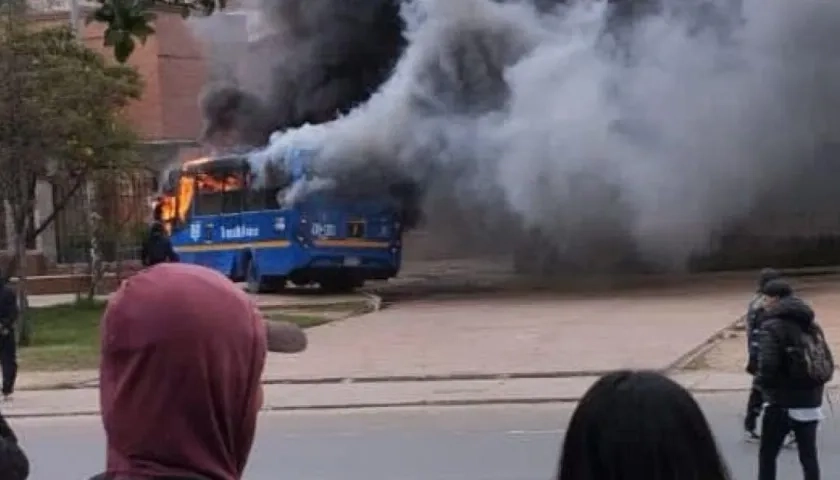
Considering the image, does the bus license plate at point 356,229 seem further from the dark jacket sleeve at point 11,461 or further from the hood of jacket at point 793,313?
the dark jacket sleeve at point 11,461

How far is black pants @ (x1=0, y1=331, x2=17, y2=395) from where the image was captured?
579 inches

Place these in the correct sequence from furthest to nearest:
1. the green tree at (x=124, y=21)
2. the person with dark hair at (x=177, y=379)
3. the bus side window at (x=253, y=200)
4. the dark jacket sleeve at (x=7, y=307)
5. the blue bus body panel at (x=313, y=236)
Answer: the bus side window at (x=253, y=200)
the blue bus body panel at (x=313, y=236)
the dark jacket sleeve at (x=7, y=307)
the green tree at (x=124, y=21)
the person with dark hair at (x=177, y=379)

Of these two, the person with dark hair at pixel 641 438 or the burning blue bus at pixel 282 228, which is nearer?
the person with dark hair at pixel 641 438

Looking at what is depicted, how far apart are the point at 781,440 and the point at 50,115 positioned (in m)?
15.5

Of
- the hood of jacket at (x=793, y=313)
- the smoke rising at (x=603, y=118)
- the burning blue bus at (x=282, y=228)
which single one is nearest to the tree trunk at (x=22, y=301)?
the burning blue bus at (x=282, y=228)

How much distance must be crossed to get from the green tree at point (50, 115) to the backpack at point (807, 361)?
13.9 metres

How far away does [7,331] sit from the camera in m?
14.6

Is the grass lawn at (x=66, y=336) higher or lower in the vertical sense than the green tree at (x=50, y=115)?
lower

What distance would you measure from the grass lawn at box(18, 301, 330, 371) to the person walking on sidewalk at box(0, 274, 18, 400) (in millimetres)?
2198

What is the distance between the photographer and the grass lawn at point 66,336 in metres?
18.7

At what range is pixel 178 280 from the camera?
2264mm

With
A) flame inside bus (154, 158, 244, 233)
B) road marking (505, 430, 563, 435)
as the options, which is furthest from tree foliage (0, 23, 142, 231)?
road marking (505, 430, 563, 435)

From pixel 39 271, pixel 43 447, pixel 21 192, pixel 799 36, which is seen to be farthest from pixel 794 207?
pixel 43 447

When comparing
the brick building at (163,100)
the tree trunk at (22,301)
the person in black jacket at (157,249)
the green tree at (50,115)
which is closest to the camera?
the tree trunk at (22,301)
